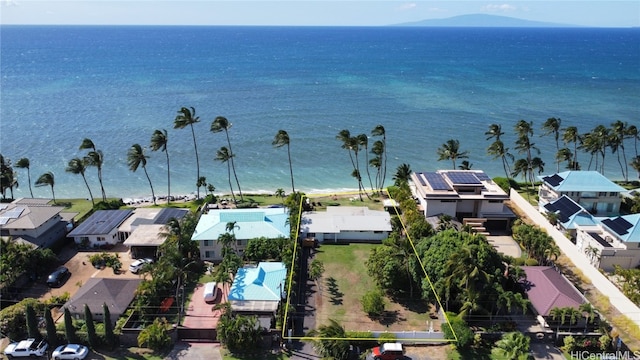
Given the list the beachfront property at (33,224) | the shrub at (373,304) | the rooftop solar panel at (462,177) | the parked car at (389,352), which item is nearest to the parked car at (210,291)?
the shrub at (373,304)

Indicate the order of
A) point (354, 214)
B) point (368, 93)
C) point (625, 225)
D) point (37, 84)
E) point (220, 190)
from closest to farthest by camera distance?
point (625, 225)
point (354, 214)
point (220, 190)
point (368, 93)
point (37, 84)

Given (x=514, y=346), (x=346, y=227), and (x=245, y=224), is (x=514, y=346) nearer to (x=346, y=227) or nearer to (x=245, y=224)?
(x=346, y=227)

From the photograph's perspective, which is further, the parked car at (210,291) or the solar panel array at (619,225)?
the solar panel array at (619,225)

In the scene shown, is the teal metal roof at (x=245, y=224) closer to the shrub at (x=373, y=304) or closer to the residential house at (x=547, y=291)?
the shrub at (x=373, y=304)

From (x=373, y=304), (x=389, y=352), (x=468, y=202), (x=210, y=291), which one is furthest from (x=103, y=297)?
(x=468, y=202)

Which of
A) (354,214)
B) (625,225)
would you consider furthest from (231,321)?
(625,225)

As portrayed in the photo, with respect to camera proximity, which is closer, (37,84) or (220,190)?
(220,190)

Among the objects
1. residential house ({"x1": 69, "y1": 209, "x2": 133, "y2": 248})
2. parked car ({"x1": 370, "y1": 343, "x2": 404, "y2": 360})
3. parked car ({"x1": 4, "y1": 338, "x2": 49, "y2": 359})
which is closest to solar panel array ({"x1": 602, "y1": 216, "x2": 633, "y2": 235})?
parked car ({"x1": 370, "y1": 343, "x2": 404, "y2": 360})

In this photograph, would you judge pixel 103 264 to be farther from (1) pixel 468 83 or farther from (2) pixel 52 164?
(1) pixel 468 83
